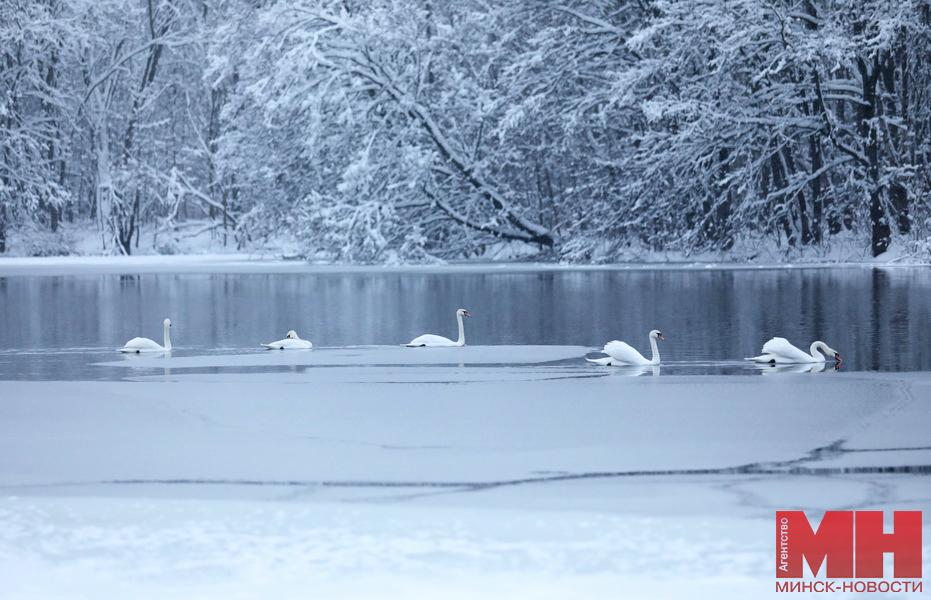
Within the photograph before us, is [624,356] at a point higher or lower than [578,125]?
lower

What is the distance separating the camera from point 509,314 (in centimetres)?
1728

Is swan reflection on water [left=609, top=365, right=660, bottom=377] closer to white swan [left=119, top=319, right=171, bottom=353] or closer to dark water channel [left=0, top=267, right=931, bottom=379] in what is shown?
dark water channel [left=0, top=267, right=931, bottom=379]

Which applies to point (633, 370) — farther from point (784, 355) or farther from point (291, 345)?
point (291, 345)

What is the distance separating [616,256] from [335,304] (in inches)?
517

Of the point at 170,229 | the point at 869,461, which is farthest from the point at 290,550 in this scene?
the point at 170,229

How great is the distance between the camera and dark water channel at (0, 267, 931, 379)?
12.6m

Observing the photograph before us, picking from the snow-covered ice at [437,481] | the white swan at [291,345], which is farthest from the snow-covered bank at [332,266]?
the snow-covered ice at [437,481]

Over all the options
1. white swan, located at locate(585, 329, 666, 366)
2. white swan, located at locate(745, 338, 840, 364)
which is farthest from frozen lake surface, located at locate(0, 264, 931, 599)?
white swan, located at locate(745, 338, 840, 364)

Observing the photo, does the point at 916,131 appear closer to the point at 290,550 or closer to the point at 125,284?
the point at 125,284

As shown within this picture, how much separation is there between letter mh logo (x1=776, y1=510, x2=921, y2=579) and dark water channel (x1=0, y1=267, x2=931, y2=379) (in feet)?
17.8

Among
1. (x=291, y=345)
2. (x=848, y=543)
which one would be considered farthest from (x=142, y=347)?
(x=848, y=543)

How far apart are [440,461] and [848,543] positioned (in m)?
2.33

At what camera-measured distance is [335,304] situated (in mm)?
19656

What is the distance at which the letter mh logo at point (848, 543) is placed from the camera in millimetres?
4617
